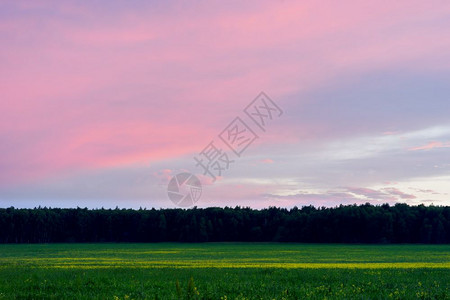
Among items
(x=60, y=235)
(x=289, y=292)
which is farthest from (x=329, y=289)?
(x=60, y=235)

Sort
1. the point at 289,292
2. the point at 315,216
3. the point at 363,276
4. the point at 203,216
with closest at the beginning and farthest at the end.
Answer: the point at 289,292 → the point at 363,276 → the point at 315,216 → the point at 203,216

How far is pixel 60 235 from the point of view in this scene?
168875 mm

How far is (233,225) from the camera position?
6348 inches

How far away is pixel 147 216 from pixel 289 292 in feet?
477

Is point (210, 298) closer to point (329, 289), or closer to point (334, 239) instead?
point (329, 289)

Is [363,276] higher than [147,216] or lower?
lower

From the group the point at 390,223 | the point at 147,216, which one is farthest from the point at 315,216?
the point at 147,216

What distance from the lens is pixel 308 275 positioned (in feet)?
111

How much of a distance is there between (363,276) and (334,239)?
112813 mm

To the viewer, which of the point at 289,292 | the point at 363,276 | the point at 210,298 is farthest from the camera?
the point at 363,276

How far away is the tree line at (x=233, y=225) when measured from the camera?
140m

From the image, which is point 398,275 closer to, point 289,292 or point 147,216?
point 289,292

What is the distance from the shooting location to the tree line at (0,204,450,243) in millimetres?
139750

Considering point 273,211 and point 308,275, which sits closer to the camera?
point 308,275
